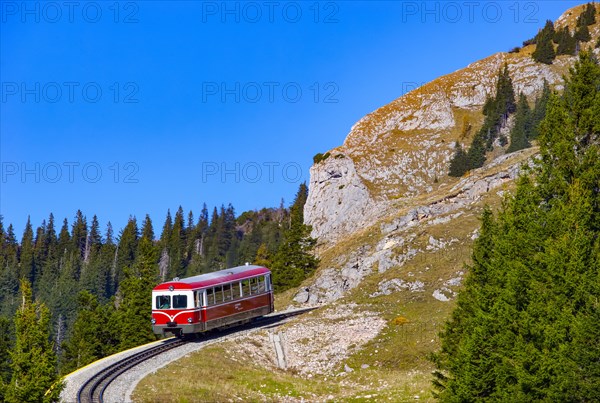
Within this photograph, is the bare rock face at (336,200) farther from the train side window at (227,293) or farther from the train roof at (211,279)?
the train side window at (227,293)

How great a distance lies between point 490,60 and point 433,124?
100ft

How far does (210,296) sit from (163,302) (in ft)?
9.60

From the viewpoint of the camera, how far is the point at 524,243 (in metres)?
22.9

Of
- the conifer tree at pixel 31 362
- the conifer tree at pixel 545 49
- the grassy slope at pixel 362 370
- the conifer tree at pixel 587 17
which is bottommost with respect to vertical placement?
the grassy slope at pixel 362 370

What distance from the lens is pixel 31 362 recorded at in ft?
86.2

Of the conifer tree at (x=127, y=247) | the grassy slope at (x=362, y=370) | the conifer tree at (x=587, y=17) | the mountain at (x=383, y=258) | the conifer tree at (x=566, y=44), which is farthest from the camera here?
the conifer tree at (x=127, y=247)

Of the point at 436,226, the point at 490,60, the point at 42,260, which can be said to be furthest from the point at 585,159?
the point at 42,260

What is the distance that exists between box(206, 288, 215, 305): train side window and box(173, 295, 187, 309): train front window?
59.6 inches

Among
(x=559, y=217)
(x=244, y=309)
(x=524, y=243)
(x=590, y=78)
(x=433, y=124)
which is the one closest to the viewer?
(x=559, y=217)

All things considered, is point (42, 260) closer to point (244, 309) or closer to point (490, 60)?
point (490, 60)

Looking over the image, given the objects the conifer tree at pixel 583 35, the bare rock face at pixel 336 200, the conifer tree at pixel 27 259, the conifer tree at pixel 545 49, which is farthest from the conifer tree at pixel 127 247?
Result: the conifer tree at pixel 583 35

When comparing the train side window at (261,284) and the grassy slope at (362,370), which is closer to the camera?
the grassy slope at (362,370)

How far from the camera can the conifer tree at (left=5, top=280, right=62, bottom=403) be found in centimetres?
2553

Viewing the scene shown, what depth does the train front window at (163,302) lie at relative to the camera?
39.1 metres
